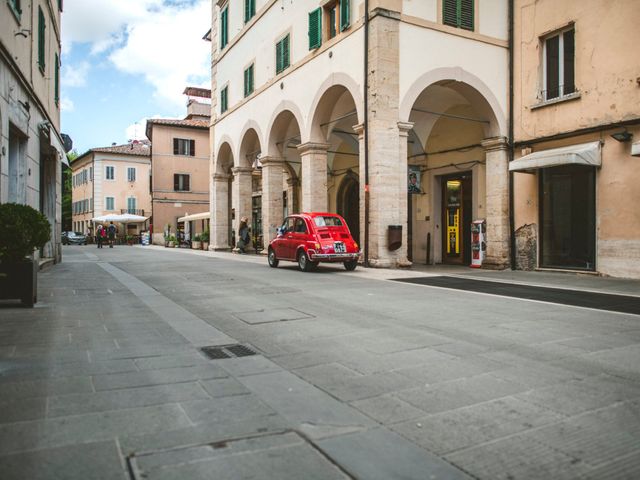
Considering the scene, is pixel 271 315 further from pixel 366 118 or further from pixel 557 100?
pixel 557 100

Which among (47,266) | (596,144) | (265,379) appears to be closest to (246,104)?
(47,266)

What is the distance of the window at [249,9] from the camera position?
2348 centimetres

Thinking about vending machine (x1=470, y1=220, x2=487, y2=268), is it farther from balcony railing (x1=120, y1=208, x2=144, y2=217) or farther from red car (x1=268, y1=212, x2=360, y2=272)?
balcony railing (x1=120, y1=208, x2=144, y2=217)

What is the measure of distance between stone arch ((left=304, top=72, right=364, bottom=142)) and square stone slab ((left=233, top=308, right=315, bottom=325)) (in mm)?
9084

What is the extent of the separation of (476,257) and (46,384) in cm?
1492

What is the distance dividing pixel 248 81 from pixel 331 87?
8.41 m

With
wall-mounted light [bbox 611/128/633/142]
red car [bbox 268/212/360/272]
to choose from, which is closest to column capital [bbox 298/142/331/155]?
red car [bbox 268/212/360/272]

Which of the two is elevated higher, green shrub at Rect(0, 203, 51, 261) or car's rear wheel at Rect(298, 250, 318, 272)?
green shrub at Rect(0, 203, 51, 261)

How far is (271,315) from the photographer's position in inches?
274

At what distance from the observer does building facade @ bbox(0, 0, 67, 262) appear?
9.84 metres

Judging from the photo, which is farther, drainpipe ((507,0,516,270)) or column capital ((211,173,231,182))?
column capital ((211,173,231,182))

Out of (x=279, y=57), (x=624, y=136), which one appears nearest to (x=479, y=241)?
(x=624, y=136)

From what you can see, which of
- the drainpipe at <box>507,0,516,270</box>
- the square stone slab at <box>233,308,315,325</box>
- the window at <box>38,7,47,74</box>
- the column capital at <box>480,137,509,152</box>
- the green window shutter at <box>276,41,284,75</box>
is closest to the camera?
the square stone slab at <box>233,308,315,325</box>

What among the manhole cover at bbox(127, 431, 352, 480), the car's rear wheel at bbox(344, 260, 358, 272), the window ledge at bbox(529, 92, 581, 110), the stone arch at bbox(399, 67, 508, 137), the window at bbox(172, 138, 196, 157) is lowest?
the manhole cover at bbox(127, 431, 352, 480)
